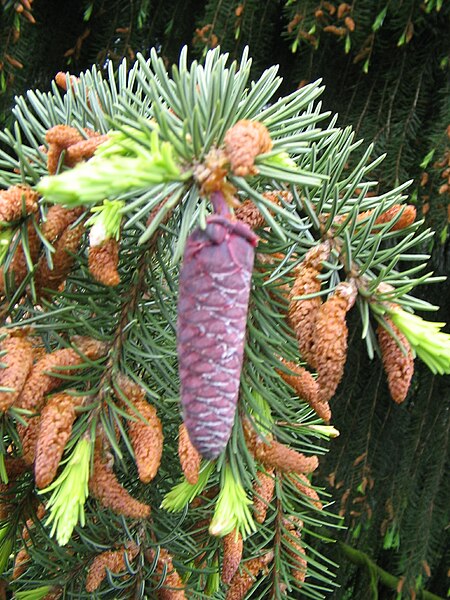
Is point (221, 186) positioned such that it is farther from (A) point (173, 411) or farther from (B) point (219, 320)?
(A) point (173, 411)

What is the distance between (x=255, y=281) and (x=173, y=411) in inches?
5.4

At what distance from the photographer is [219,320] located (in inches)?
10.9

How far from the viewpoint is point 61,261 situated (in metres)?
0.39

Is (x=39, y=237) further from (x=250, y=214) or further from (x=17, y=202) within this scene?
(x=250, y=214)

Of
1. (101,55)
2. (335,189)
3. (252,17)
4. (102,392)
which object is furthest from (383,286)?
(101,55)

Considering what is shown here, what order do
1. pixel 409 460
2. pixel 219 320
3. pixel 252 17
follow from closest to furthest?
pixel 219 320 < pixel 252 17 < pixel 409 460

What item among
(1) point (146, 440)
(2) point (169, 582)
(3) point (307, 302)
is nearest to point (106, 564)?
(2) point (169, 582)

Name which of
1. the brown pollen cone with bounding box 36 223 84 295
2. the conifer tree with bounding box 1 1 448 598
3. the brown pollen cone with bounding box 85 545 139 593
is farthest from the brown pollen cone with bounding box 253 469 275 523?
the brown pollen cone with bounding box 36 223 84 295

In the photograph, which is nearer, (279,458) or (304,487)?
(279,458)

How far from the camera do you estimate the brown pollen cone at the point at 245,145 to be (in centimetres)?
29

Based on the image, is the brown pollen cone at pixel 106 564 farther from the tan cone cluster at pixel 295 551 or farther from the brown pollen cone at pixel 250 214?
the brown pollen cone at pixel 250 214

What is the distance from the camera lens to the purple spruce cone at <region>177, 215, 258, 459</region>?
10.9 inches

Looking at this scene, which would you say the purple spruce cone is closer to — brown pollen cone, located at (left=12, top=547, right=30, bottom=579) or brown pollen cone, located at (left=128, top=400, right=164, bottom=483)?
brown pollen cone, located at (left=128, top=400, right=164, bottom=483)

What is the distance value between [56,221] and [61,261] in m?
0.03
